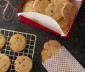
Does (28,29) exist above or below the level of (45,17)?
below

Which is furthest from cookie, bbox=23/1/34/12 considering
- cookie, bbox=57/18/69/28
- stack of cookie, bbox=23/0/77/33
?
cookie, bbox=57/18/69/28

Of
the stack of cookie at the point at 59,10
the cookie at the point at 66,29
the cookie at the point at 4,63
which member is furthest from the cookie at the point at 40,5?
the cookie at the point at 4,63

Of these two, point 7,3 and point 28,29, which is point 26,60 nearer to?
point 28,29

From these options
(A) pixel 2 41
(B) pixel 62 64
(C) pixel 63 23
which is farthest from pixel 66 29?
(A) pixel 2 41

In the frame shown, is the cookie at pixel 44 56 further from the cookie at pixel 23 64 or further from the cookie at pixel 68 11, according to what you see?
the cookie at pixel 68 11

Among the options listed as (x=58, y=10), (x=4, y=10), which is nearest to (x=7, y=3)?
(x=4, y=10)

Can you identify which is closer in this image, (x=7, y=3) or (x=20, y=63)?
(x=20, y=63)

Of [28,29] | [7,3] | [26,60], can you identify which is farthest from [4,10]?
[26,60]
